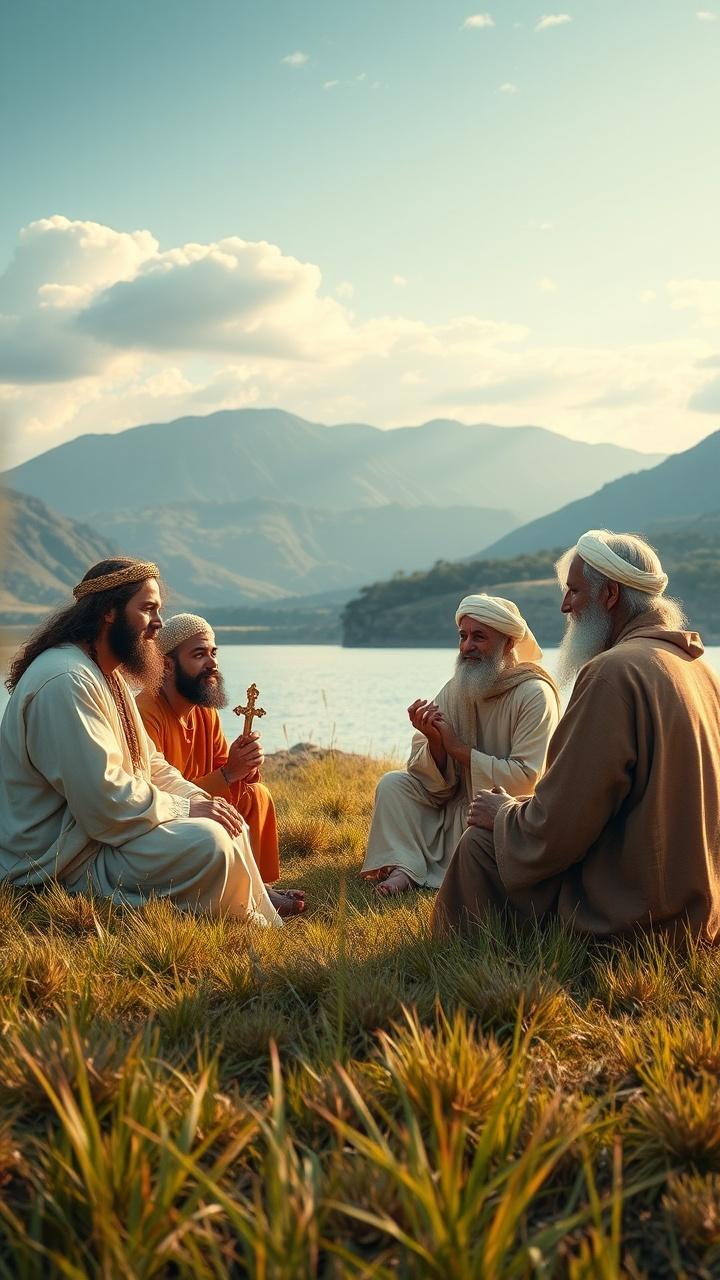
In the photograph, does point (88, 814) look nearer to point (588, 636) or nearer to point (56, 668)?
point (56, 668)

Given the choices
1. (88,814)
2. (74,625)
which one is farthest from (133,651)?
(88,814)

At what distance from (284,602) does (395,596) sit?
10371 cm

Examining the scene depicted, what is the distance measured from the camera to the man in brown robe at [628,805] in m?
3.52

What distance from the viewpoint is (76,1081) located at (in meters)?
2.40

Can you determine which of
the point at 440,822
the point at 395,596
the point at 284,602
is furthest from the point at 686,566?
the point at 284,602

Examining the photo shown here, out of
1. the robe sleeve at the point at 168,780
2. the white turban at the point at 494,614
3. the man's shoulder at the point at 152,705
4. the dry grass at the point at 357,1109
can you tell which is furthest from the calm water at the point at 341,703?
the dry grass at the point at 357,1109

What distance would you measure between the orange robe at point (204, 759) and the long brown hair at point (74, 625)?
4.22 feet

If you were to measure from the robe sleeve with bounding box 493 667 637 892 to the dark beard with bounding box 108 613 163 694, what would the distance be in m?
1.89

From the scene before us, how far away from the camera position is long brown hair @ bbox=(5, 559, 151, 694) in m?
4.71

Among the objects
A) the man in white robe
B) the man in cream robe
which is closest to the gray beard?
the man in cream robe

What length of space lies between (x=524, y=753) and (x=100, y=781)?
8.19ft

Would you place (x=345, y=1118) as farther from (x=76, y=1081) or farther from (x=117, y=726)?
(x=117, y=726)

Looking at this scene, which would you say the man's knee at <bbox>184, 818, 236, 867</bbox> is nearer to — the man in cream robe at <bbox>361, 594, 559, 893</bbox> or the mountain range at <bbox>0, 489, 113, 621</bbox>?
the man in cream robe at <bbox>361, 594, 559, 893</bbox>

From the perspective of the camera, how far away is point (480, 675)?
609 centimetres
